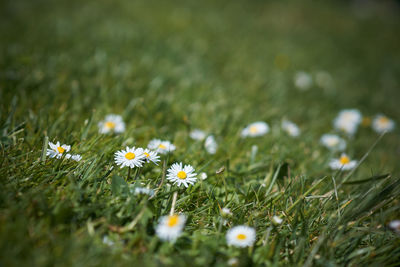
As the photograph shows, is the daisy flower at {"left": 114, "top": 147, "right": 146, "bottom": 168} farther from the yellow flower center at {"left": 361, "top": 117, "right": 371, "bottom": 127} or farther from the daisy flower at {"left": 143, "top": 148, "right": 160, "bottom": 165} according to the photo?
the yellow flower center at {"left": 361, "top": 117, "right": 371, "bottom": 127}

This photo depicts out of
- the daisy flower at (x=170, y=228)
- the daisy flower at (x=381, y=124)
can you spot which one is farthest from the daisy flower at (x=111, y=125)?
the daisy flower at (x=381, y=124)

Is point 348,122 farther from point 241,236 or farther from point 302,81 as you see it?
point 241,236

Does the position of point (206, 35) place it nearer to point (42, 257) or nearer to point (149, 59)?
point (149, 59)

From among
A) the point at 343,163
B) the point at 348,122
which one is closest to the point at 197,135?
the point at 343,163

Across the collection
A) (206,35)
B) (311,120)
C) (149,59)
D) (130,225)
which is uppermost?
(206,35)

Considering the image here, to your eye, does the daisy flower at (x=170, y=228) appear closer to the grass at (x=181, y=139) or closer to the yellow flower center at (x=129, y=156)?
the grass at (x=181, y=139)

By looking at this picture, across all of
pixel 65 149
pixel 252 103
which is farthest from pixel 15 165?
pixel 252 103
